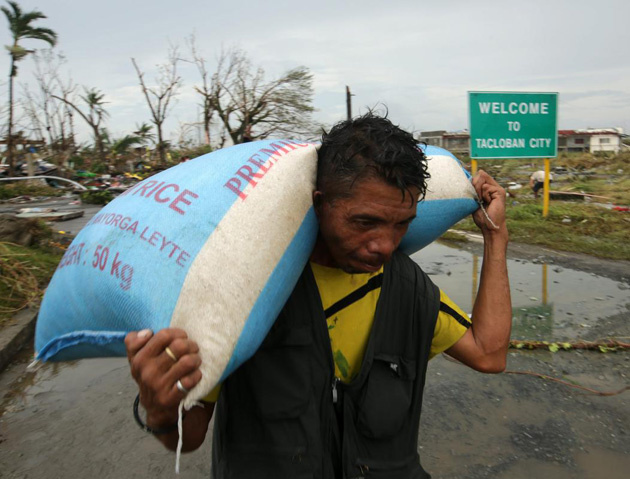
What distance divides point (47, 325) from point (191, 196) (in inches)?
18.5

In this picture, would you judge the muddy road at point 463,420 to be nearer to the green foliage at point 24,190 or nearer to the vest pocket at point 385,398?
the vest pocket at point 385,398

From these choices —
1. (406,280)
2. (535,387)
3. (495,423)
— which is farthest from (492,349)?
(535,387)

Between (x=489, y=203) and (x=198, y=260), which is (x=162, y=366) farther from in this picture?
(x=489, y=203)

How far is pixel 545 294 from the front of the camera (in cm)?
448

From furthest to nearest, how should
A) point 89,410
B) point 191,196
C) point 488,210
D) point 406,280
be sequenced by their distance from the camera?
point 89,410 → point 488,210 → point 406,280 → point 191,196

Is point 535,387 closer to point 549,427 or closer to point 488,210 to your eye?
point 549,427

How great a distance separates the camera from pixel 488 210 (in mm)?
1414

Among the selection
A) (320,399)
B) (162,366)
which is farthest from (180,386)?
(320,399)

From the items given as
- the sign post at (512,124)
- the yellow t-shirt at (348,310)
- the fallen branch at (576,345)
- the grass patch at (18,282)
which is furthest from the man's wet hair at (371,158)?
the sign post at (512,124)

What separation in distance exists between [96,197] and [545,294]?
43.6 ft

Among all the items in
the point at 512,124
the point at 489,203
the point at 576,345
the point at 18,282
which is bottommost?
the point at 576,345

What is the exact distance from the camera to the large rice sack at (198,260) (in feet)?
3.02

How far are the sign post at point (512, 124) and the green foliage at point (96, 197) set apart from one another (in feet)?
36.2

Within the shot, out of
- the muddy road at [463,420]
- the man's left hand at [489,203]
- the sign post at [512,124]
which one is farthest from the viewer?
the sign post at [512,124]
